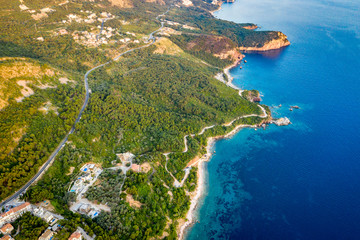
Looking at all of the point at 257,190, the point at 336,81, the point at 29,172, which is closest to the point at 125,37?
the point at 29,172

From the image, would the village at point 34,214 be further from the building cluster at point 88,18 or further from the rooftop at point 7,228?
the building cluster at point 88,18

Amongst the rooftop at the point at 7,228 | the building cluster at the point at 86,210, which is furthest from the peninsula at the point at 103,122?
the rooftop at the point at 7,228

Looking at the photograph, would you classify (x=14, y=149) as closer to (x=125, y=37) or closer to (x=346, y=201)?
(x=346, y=201)

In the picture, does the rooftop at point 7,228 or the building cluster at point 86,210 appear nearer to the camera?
the rooftop at point 7,228

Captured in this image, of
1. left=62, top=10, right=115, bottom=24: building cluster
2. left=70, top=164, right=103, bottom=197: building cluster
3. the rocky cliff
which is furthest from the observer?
the rocky cliff

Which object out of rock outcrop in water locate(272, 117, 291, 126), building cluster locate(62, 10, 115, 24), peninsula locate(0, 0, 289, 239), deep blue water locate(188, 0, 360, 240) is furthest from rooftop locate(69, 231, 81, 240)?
building cluster locate(62, 10, 115, 24)

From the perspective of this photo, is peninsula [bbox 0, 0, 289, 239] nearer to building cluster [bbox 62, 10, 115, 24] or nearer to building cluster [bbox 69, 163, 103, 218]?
building cluster [bbox 69, 163, 103, 218]

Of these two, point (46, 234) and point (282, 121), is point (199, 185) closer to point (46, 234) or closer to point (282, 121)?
point (46, 234)

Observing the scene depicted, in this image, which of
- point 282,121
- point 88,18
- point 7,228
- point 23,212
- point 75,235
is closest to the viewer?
point 7,228

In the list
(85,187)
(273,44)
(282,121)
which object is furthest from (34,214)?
(273,44)
